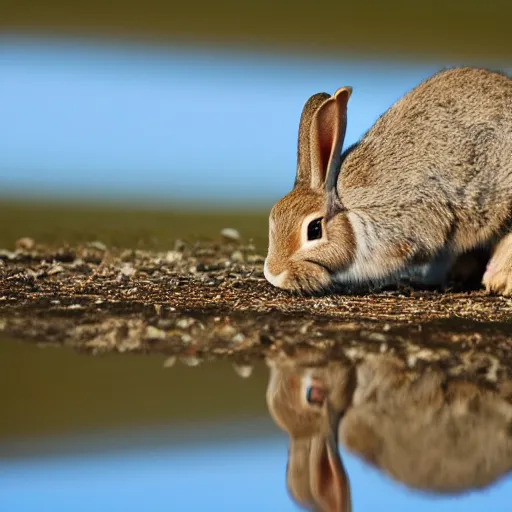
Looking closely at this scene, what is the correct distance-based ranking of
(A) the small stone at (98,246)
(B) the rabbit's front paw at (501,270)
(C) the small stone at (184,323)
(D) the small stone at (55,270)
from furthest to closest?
1. (A) the small stone at (98,246)
2. (D) the small stone at (55,270)
3. (B) the rabbit's front paw at (501,270)
4. (C) the small stone at (184,323)

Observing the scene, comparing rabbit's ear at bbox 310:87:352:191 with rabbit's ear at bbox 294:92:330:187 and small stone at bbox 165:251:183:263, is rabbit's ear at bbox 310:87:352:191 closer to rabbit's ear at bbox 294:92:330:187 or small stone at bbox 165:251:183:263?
rabbit's ear at bbox 294:92:330:187

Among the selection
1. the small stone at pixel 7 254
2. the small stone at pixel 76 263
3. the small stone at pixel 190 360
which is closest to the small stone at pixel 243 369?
the small stone at pixel 190 360

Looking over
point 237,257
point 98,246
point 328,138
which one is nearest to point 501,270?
point 328,138

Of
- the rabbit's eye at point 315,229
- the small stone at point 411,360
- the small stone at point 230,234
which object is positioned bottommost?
the small stone at point 411,360

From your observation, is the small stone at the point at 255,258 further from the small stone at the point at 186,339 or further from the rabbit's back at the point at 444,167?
the small stone at the point at 186,339

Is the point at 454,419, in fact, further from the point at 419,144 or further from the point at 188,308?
the point at 419,144

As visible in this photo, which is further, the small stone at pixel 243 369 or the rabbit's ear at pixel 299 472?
the small stone at pixel 243 369

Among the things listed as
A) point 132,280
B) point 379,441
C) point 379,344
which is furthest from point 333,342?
point 132,280
